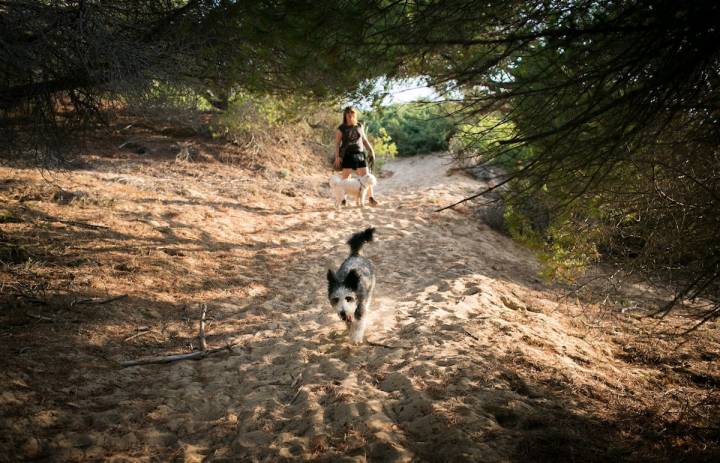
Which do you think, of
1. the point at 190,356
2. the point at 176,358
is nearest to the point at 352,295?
the point at 190,356

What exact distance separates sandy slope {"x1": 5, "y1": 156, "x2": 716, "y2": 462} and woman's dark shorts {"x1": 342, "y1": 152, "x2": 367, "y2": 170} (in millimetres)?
2717

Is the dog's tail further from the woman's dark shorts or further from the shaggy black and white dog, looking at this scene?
the woman's dark shorts

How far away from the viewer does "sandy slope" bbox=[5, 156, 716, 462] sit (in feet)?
9.15

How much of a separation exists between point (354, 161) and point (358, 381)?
236 inches

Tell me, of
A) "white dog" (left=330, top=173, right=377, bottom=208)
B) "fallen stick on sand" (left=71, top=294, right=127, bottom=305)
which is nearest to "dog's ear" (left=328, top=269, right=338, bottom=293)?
"fallen stick on sand" (left=71, top=294, right=127, bottom=305)

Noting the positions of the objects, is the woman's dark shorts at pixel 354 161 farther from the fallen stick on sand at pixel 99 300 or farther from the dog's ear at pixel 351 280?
the fallen stick on sand at pixel 99 300

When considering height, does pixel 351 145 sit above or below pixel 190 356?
above

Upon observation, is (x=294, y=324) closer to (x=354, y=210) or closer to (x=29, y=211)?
(x=29, y=211)

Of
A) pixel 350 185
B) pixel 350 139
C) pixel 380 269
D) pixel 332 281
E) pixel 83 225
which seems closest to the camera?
pixel 332 281

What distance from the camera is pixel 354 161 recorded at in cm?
892

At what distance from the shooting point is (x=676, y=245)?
4.04 metres

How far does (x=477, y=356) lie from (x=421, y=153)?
19.2 m

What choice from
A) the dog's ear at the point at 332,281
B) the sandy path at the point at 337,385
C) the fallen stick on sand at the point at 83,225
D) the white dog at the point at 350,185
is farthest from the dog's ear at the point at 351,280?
the white dog at the point at 350,185

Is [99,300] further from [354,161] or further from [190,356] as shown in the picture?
[354,161]
